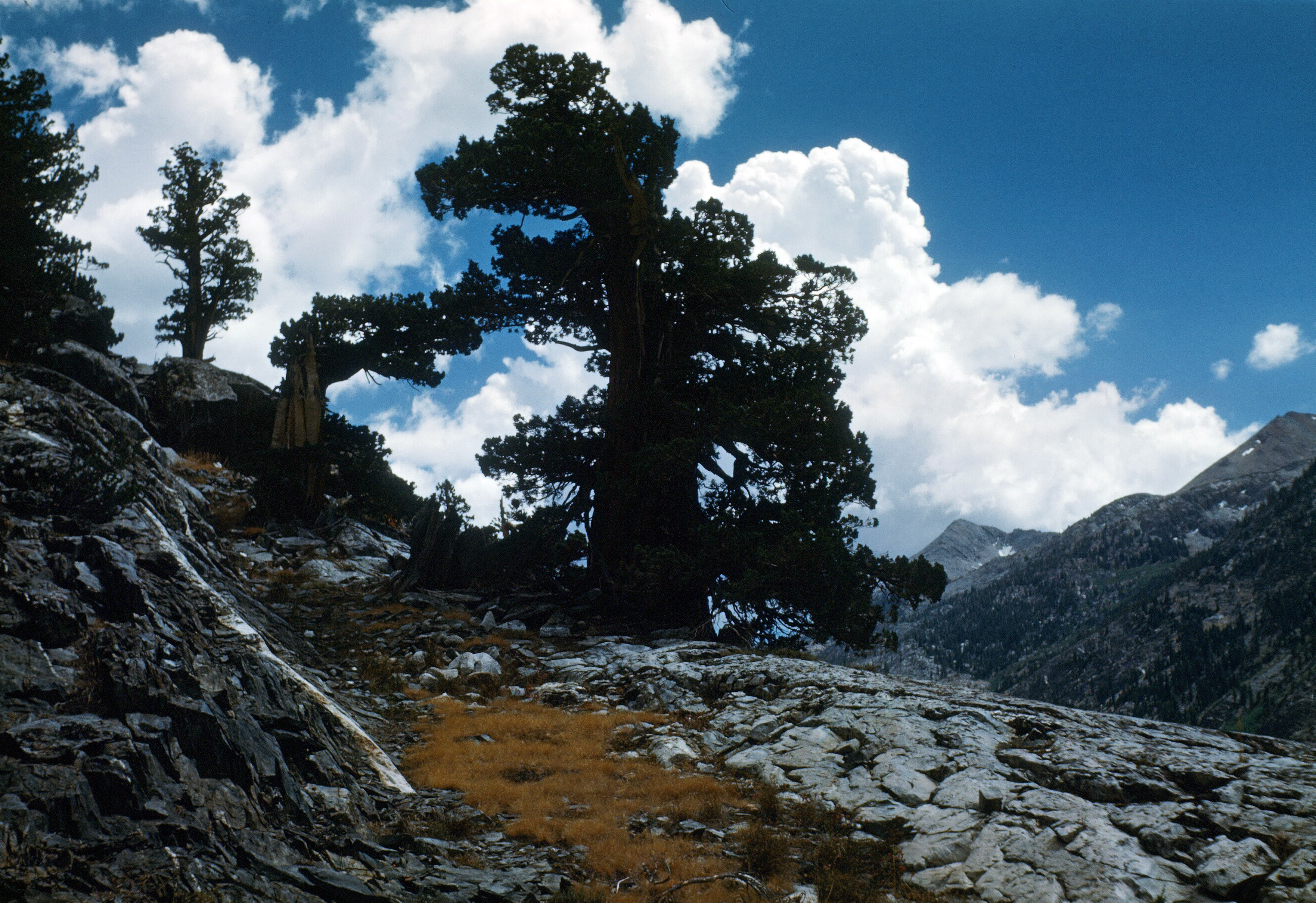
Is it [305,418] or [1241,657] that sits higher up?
[305,418]

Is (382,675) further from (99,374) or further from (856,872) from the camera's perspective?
(99,374)

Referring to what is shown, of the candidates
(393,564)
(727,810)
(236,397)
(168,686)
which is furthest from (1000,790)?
(236,397)

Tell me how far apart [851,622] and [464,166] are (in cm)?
1416

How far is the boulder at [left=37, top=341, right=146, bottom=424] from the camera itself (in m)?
19.9

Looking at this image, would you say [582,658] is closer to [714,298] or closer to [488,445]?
[488,445]

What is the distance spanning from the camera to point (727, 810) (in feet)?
26.8

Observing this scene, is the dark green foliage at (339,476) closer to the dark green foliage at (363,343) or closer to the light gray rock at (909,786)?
the dark green foliage at (363,343)

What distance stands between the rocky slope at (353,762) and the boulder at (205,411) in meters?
14.6

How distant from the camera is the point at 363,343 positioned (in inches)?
964

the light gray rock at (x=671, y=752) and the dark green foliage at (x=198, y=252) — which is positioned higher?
the dark green foliage at (x=198, y=252)

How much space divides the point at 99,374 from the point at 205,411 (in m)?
5.05

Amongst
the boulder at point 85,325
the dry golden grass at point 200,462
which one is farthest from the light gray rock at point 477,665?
the boulder at point 85,325

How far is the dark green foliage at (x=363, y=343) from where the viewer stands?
21.3 meters

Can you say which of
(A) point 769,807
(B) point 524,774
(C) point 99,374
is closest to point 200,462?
(C) point 99,374
